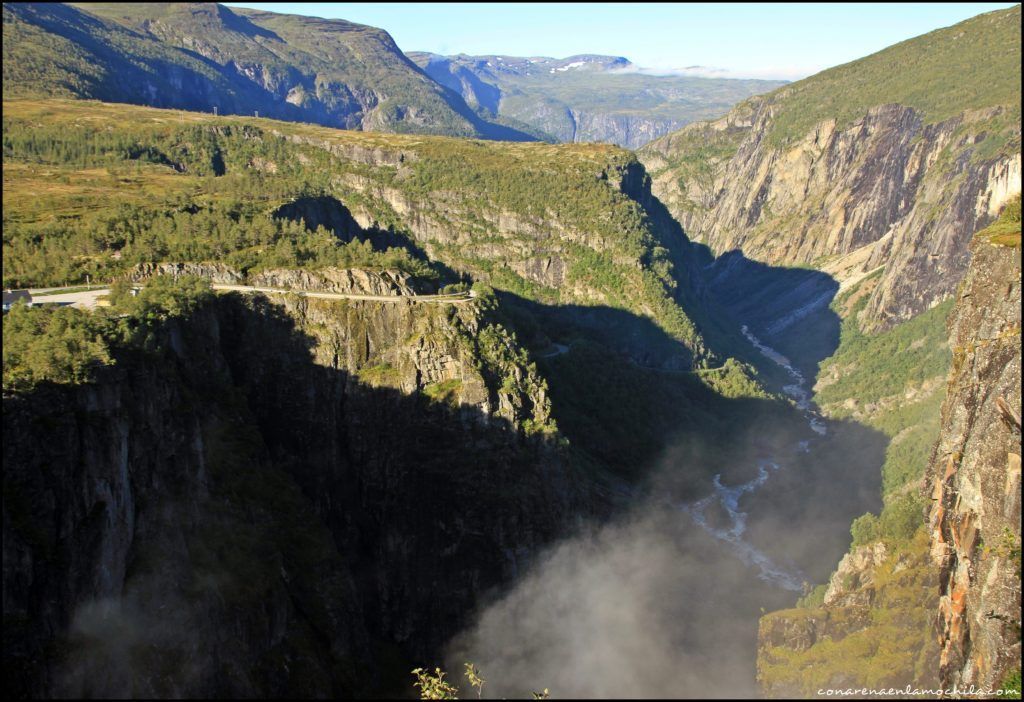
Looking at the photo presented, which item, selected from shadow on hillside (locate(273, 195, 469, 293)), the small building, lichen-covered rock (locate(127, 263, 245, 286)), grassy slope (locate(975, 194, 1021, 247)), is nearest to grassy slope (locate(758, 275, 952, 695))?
grassy slope (locate(975, 194, 1021, 247))

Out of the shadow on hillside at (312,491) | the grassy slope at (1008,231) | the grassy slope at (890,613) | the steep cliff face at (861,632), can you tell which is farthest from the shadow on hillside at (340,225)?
the grassy slope at (1008,231)

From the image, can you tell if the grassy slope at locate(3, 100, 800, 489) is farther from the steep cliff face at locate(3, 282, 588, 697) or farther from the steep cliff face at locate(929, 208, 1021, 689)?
the steep cliff face at locate(929, 208, 1021, 689)

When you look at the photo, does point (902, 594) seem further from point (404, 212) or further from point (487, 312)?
point (404, 212)

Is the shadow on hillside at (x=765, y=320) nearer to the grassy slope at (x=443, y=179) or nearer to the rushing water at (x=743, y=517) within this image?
the grassy slope at (x=443, y=179)

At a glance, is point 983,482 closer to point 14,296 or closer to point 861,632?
point 861,632

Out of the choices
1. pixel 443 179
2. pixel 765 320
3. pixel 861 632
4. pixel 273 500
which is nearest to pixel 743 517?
pixel 861 632

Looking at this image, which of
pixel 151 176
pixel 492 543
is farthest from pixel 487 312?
pixel 151 176

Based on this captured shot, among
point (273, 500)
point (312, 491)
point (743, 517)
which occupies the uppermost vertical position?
point (273, 500)
